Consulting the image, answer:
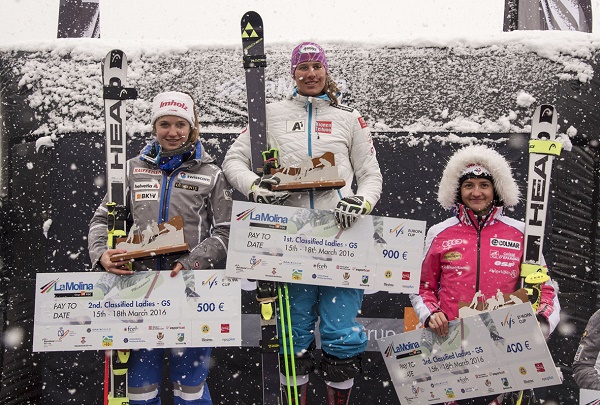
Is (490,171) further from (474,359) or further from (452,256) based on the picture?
(474,359)

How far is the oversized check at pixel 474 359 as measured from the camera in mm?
2836

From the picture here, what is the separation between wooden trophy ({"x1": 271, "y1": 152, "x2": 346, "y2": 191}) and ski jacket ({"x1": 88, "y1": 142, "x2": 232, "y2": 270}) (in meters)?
0.35

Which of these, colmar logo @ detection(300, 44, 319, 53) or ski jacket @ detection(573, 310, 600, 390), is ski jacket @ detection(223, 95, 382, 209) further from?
ski jacket @ detection(573, 310, 600, 390)

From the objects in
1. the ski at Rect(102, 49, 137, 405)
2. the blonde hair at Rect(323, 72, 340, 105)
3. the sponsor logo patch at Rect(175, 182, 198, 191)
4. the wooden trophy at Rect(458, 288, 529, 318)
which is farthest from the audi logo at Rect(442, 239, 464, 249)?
the ski at Rect(102, 49, 137, 405)

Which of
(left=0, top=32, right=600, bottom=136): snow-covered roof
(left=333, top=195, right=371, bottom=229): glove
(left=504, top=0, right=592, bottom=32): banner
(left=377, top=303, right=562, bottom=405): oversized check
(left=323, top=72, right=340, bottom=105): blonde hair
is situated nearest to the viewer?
(left=377, top=303, right=562, bottom=405): oversized check

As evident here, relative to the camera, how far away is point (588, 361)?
3635mm

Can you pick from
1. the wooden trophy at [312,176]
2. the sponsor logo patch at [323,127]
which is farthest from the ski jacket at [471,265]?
the sponsor logo patch at [323,127]

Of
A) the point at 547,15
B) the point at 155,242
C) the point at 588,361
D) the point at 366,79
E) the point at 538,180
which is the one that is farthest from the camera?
the point at 547,15

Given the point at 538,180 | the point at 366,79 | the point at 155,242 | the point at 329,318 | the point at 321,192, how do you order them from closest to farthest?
the point at 155,242 → the point at 329,318 → the point at 321,192 → the point at 538,180 → the point at 366,79

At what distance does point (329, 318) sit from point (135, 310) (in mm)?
938

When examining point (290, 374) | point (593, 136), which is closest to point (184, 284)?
point (290, 374)

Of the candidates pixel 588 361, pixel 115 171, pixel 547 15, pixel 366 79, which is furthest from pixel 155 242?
pixel 547 15

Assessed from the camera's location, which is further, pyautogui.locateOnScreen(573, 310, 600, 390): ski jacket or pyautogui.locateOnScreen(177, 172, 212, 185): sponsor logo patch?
pyautogui.locateOnScreen(573, 310, 600, 390): ski jacket

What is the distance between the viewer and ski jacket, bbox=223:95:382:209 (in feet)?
10.4
